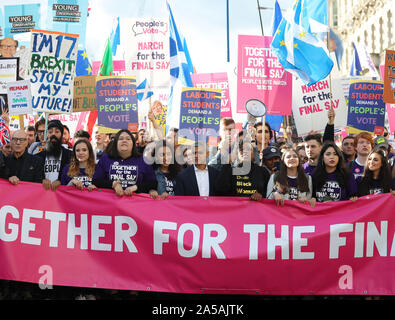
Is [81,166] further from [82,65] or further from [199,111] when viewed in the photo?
[82,65]

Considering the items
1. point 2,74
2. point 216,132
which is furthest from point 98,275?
point 2,74

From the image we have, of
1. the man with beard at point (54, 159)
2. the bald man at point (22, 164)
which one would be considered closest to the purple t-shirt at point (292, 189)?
the man with beard at point (54, 159)

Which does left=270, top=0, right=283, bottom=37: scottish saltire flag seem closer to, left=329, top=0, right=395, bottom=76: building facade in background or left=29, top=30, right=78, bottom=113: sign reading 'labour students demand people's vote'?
left=29, top=30, right=78, bottom=113: sign reading 'labour students demand people's vote'

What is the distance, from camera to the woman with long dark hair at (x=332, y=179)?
21.6 ft

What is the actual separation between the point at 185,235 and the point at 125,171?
101cm

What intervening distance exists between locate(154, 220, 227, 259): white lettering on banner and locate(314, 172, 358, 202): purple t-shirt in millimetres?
1194

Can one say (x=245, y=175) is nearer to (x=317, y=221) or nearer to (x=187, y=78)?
(x=317, y=221)

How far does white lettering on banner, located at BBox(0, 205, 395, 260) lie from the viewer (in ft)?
20.4

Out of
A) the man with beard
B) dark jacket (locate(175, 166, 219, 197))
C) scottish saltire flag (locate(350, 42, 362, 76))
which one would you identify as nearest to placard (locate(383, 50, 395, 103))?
dark jacket (locate(175, 166, 219, 197))

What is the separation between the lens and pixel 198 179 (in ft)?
22.1

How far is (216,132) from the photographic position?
10781 millimetres

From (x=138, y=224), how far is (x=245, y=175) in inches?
50.9

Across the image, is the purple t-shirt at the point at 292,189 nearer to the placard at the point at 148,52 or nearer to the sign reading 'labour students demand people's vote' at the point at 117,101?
the sign reading 'labour students demand people's vote' at the point at 117,101
